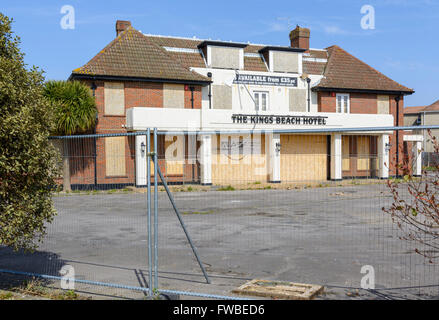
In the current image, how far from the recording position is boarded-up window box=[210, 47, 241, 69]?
1227 inches

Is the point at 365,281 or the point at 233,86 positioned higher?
the point at 233,86

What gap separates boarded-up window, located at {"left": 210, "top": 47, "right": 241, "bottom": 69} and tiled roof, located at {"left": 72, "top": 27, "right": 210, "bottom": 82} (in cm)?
224

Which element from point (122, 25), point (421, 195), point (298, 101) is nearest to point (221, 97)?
point (298, 101)

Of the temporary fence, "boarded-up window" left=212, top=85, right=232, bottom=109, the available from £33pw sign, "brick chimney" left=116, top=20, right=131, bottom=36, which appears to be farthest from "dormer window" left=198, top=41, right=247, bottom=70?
the temporary fence

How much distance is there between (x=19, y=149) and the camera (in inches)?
239

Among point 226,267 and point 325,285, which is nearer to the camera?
point 325,285

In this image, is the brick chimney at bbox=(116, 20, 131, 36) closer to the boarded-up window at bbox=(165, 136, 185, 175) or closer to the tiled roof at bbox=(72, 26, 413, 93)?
the tiled roof at bbox=(72, 26, 413, 93)

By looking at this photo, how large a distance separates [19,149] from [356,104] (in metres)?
31.1

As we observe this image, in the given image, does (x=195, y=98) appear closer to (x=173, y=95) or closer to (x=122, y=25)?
(x=173, y=95)

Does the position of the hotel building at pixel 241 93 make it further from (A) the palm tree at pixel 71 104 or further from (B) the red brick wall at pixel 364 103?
(A) the palm tree at pixel 71 104

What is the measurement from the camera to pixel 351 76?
34.3m

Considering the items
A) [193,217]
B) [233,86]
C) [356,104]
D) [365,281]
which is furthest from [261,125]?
[365,281]
